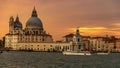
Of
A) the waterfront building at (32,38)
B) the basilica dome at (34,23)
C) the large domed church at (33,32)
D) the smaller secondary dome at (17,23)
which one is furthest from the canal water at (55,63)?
the smaller secondary dome at (17,23)

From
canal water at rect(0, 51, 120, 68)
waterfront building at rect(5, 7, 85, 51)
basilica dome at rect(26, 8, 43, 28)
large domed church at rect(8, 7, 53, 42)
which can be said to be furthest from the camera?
basilica dome at rect(26, 8, 43, 28)

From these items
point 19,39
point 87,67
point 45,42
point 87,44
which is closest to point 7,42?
point 19,39

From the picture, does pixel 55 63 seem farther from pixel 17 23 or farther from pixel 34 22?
pixel 17 23

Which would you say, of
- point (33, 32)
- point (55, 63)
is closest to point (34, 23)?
point (33, 32)

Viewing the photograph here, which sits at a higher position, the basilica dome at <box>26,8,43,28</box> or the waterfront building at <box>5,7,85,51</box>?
the basilica dome at <box>26,8,43,28</box>

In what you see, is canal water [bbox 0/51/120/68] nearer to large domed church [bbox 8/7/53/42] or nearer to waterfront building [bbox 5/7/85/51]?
waterfront building [bbox 5/7/85/51]

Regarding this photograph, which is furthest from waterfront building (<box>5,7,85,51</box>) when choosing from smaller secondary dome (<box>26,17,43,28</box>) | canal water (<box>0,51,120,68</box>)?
canal water (<box>0,51,120,68</box>)

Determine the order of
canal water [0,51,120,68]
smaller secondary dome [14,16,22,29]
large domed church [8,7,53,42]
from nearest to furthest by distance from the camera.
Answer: canal water [0,51,120,68]
large domed church [8,7,53,42]
smaller secondary dome [14,16,22,29]

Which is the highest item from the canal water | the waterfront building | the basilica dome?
the basilica dome

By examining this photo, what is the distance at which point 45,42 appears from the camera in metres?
111

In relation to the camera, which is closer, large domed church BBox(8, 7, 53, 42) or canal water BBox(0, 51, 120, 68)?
canal water BBox(0, 51, 120, 68)

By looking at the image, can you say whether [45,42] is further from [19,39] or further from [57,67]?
[57,67]

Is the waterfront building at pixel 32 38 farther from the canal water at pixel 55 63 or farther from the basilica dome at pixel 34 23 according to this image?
the canal water at pixel 55 63

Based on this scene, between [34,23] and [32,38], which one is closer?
[32,38]
